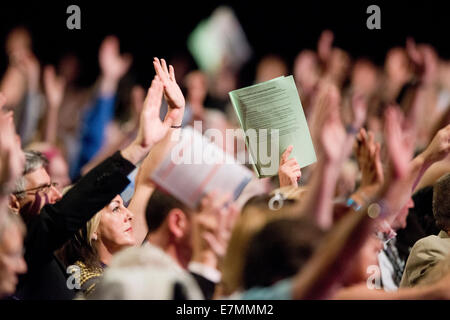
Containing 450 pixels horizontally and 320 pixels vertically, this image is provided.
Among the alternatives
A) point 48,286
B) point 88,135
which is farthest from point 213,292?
point 88,135

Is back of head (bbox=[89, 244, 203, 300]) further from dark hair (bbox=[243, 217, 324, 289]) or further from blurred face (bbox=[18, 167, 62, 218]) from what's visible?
blurred face (bbox=[18, 167, 62, 218])

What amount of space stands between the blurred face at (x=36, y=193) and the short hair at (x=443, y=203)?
1.38 metres

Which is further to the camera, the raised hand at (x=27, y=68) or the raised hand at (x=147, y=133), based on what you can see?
the raised hand at (x=27, y=68)

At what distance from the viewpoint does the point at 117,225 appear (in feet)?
8.71

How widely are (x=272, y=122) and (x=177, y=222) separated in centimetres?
63

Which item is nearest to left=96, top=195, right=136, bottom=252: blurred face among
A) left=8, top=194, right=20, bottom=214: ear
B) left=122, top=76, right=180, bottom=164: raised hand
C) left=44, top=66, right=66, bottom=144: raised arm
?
left=8, top=194, right=20, bottom=214: ear

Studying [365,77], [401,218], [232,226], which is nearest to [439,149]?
[401,218]

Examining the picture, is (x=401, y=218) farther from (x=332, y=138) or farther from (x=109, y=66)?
(x=109, y=66)

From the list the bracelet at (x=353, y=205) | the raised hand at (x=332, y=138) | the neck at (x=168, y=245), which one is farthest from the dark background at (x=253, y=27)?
the bracelet at (x=353, y=205)

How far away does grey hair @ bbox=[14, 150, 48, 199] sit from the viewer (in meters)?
2.67

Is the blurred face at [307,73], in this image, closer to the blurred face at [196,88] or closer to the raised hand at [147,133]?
the blurred face at [196,88]

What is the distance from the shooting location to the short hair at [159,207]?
2213mm

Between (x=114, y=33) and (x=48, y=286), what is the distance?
12.6ft

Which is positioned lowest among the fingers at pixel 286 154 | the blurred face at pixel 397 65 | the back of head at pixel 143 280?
the back of head at pixel 143 280
